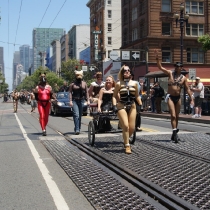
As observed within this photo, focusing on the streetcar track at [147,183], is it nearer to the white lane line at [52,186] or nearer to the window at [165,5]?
the white lane line at [52,186]

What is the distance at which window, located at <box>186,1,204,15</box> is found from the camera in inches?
2025

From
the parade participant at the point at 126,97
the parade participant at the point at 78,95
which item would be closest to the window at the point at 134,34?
the parade participant at the point at 78,95

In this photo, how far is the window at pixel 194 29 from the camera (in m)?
51.5

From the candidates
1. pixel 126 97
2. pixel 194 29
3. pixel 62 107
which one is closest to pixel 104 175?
pixel 126 97

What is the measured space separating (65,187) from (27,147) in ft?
14.2

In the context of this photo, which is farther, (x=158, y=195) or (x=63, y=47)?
(x=63, y=47)

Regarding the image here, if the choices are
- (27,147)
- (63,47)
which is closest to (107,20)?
(63,47)

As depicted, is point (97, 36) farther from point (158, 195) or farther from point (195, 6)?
point (158, 195)

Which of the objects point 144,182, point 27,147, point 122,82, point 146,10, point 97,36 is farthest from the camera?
point 97,36

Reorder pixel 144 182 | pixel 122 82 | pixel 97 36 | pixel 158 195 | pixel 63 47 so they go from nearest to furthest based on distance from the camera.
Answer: pixel 158 195
pixel 144 182
pixel 122 82
pixel 97 36
pixel 63 47

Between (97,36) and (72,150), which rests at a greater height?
(97,36)

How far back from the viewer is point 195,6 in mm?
51844

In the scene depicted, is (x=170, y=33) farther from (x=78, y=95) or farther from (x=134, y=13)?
(x=78, y=95)

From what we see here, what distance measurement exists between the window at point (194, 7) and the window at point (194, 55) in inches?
186
